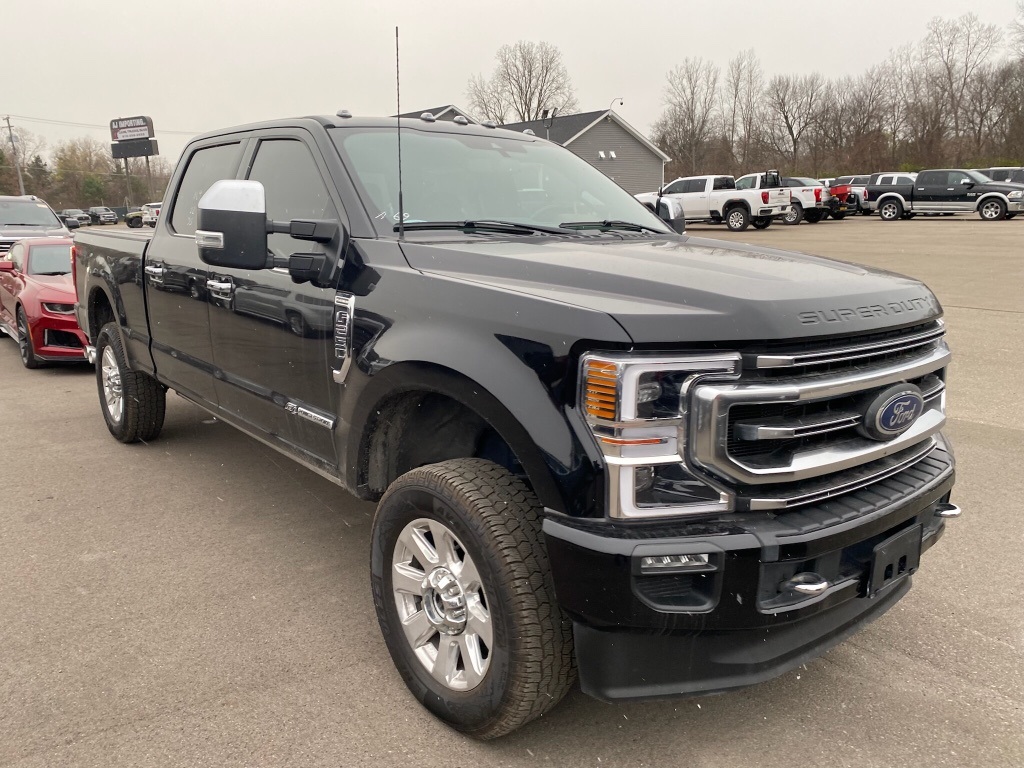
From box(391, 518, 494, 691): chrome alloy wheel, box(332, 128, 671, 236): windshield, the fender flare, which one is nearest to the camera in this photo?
the fender flare

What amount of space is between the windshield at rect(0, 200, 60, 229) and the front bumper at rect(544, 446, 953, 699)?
48.9 feet

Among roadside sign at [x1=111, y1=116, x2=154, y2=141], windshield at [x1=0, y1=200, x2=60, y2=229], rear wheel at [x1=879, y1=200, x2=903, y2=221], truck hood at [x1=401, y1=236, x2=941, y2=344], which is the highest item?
roadside sign at [x1=111, y1=116, x2=154, y2=141]

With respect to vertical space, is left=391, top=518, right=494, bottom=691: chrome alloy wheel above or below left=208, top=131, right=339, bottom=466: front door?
below

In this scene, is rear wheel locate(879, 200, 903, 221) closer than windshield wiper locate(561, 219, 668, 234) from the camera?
No

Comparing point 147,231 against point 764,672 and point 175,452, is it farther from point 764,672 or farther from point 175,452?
point 764,672

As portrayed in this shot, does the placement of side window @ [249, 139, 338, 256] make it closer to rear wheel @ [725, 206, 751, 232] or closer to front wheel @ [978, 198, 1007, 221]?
rear wheel @ [725, 206, 751, 232]

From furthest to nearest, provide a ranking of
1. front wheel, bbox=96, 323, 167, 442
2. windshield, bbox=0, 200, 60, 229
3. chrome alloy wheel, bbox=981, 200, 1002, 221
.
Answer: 1. chrome alloy wheel, bbox=981, 200, 1002, 221
2. windshield, bbox=0, 200, 60, 229
3. front wheel, bbox=96, 323, 167, 442

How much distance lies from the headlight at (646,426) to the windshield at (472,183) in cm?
133

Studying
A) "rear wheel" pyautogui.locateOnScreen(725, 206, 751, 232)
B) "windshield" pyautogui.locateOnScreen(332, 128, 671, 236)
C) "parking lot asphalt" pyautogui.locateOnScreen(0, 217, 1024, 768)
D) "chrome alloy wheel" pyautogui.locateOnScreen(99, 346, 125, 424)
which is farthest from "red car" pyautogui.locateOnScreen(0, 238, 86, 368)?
"rear wheel" pyautogui.locateOnScreen(725, 206, 751, 232)

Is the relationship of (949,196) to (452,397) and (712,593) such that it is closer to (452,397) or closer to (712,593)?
(452,397)

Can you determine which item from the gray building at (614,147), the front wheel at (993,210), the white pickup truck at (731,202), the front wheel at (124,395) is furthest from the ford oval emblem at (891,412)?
the gray building at (614,147)

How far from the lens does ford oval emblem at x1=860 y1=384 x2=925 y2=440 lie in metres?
2.21

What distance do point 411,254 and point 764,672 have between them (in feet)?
5.54

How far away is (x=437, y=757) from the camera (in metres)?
A: 2.38
